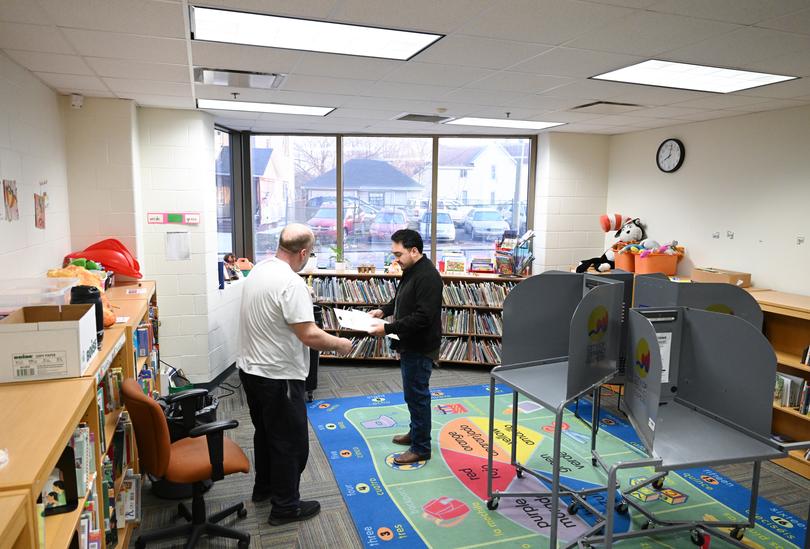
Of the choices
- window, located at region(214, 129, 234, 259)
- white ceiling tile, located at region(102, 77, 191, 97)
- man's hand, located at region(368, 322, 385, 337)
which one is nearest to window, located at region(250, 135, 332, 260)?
window, located at region(214, 129, 234, 259)

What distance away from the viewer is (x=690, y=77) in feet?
11.5

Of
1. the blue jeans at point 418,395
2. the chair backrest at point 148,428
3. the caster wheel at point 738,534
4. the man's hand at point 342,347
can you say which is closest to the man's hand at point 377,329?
the blue jeans at point 418,395

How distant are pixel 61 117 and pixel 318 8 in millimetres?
3030

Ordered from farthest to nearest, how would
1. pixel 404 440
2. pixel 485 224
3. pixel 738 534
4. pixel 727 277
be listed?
pixel 485 224 < pixel 727 277 < pixel 404 440 < pixel 738 534

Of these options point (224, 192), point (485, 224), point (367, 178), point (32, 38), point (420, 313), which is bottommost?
point (420, 313)

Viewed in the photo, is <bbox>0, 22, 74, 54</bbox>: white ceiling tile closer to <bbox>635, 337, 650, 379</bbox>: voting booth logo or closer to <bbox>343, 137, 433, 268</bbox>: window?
<bbox>635, 337, 650, 379</bbox>: voting booth logo

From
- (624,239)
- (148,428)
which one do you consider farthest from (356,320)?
(624,239)

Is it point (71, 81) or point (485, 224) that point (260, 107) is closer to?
point (71, 81)

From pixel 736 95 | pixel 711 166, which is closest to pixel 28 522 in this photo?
pixel 736 95

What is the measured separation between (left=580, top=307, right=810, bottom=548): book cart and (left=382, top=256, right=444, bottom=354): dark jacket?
1.31 m

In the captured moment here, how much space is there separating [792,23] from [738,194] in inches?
108

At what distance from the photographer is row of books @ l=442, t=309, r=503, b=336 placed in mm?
6043

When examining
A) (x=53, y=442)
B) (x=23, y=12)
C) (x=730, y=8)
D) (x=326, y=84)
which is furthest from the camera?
(x=326, y=84)

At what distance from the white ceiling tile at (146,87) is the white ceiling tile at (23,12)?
3.99ft
